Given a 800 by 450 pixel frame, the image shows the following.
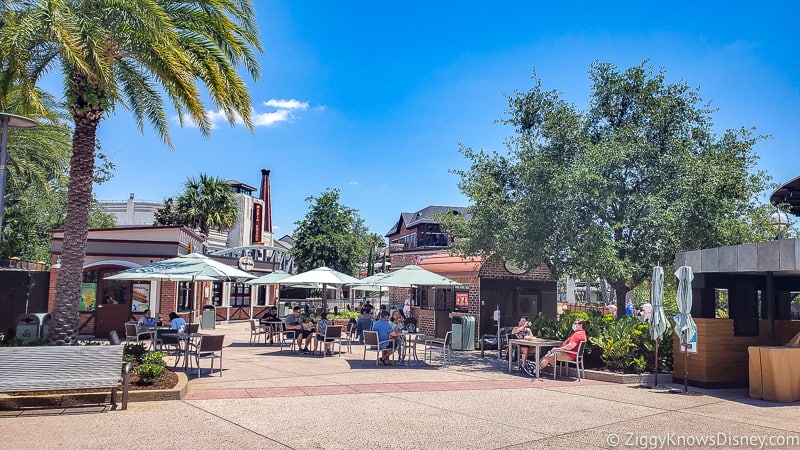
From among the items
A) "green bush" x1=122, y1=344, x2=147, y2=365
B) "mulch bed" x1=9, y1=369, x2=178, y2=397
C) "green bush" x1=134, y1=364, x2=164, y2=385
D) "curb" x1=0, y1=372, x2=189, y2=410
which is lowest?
"curb" x1=0, y1=372, x2=189, y2=410

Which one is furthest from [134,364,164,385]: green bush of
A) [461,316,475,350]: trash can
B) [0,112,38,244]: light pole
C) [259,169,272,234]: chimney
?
[259,169,272,234]: chimney

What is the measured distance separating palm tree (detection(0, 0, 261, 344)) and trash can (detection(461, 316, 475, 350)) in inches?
365

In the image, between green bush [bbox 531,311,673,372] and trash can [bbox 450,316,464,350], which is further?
trash can [bbox 450,316,464,350]

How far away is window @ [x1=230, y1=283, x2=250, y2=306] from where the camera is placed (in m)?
33.2

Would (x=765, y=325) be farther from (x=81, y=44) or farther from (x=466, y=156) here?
(x=81, y=44)

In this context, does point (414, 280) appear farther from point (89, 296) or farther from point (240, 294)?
point (240, 294)

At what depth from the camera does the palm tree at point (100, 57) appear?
32.3 ft

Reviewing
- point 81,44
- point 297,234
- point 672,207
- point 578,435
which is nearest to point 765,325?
point 672,207

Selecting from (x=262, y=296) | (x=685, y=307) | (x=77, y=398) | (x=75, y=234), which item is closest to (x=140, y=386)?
(x=77, y=398)

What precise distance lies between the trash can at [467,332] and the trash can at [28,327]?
1117cm

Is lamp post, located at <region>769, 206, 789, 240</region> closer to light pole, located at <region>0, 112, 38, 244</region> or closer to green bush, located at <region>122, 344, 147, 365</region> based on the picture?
green bush, located at <region>122, 344, 147, 365</region>

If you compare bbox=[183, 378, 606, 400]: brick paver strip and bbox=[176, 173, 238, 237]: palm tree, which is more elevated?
bbox=[176, 173, 238, 237]: palm tree

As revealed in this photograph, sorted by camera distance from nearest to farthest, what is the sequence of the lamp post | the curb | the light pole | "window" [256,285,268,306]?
1. the curb
2. the light pole
3. the lamp post
4. "window" [256,285,268,306]

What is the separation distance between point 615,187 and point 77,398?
11409 mm
